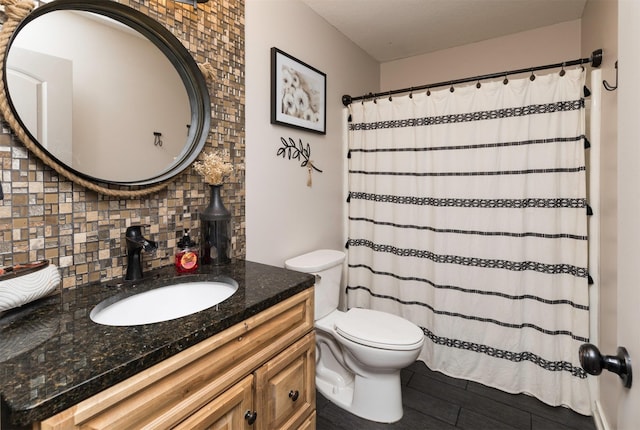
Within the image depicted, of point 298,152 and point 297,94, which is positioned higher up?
point 297,94

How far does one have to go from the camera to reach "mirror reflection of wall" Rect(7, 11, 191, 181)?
3.26ft

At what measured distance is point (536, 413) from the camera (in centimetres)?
174

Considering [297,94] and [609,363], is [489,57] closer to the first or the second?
[297,94]

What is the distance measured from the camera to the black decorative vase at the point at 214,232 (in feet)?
4.61

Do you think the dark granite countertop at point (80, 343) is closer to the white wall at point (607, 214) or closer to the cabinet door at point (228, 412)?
the cabinet door at point (228, 412)

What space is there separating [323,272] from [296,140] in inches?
33.0

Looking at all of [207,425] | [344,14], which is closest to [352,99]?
[344,14]

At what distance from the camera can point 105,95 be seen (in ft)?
3.80

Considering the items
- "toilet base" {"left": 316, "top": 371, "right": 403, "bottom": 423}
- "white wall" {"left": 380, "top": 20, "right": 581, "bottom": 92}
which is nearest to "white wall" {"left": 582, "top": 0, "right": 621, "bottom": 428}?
"white wall" {"left": 380, "top": 20, "right": 581, "bottom": 92}

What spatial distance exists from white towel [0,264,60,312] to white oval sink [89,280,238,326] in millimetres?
145

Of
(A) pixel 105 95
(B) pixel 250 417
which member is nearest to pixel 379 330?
(B) pixel 250 417

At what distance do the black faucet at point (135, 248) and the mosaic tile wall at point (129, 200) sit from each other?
0.07 meters

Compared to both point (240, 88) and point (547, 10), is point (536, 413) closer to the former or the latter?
point (240, 88)

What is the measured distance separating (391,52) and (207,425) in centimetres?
289
